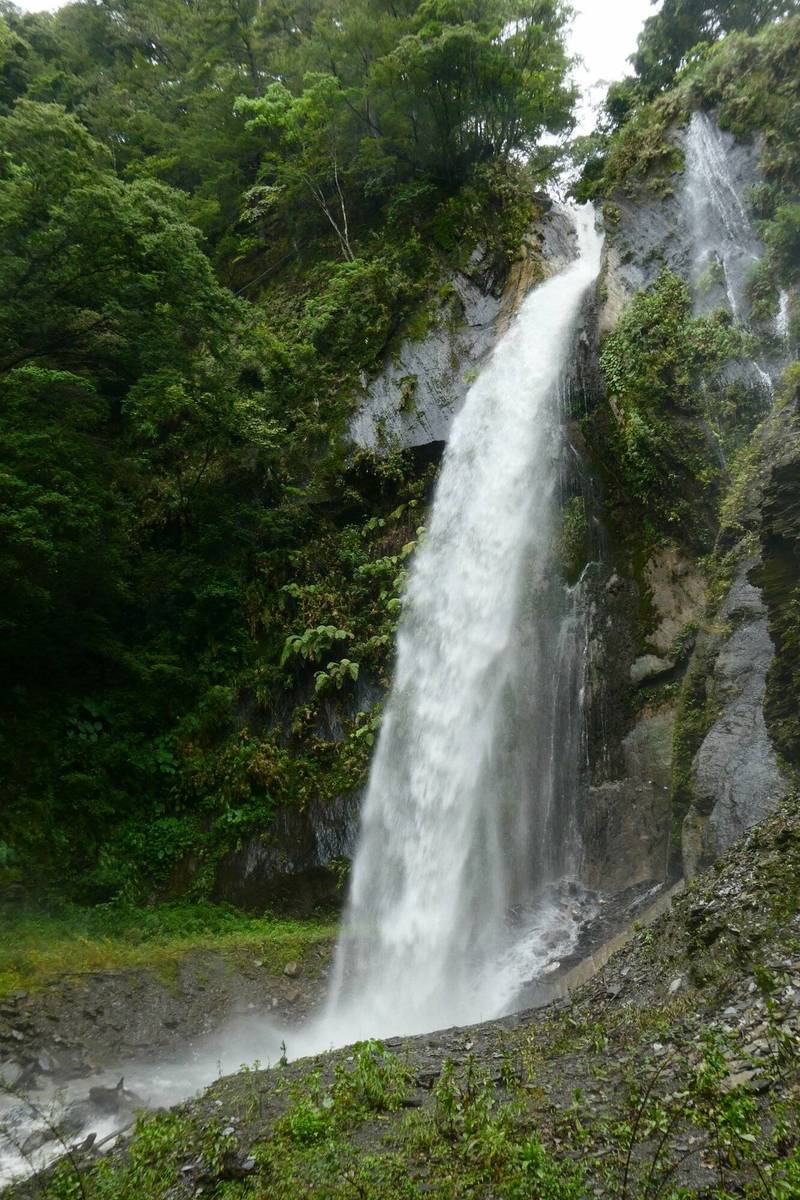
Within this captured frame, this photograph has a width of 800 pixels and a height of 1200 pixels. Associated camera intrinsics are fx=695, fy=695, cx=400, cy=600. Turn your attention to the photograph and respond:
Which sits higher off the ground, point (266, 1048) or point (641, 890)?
point (641, 890)

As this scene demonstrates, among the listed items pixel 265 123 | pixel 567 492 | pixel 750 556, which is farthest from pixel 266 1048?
pixel 265 123

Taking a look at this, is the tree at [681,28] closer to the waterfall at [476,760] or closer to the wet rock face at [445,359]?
the wet rock face at [445,359]

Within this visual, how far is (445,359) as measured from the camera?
1359 cm

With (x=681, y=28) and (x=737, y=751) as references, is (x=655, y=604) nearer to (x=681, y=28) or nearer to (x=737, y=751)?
(x=737, y=751)

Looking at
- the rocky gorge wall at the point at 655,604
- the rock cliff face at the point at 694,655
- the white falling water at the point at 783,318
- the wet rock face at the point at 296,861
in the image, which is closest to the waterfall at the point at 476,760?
the wet rock face at the point at 296,861

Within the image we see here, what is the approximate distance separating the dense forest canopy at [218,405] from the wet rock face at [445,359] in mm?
461

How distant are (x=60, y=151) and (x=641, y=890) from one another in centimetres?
1078

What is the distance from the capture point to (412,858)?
8805 mm

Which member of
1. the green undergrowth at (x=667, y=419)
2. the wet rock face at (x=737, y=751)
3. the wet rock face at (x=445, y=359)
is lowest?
the wet rock face at (x=737, y=751)

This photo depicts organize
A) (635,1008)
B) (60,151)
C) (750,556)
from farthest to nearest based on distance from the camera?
1. (60,151)
2. (750,556)
3. (635,1008)

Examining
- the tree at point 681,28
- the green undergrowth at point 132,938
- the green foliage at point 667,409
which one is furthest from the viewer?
the tree at point 681,28

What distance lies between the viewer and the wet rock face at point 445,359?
12836mm

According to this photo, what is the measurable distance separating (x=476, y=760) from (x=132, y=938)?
4.78 metres

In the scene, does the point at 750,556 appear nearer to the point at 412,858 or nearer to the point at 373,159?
the point at 412,858
